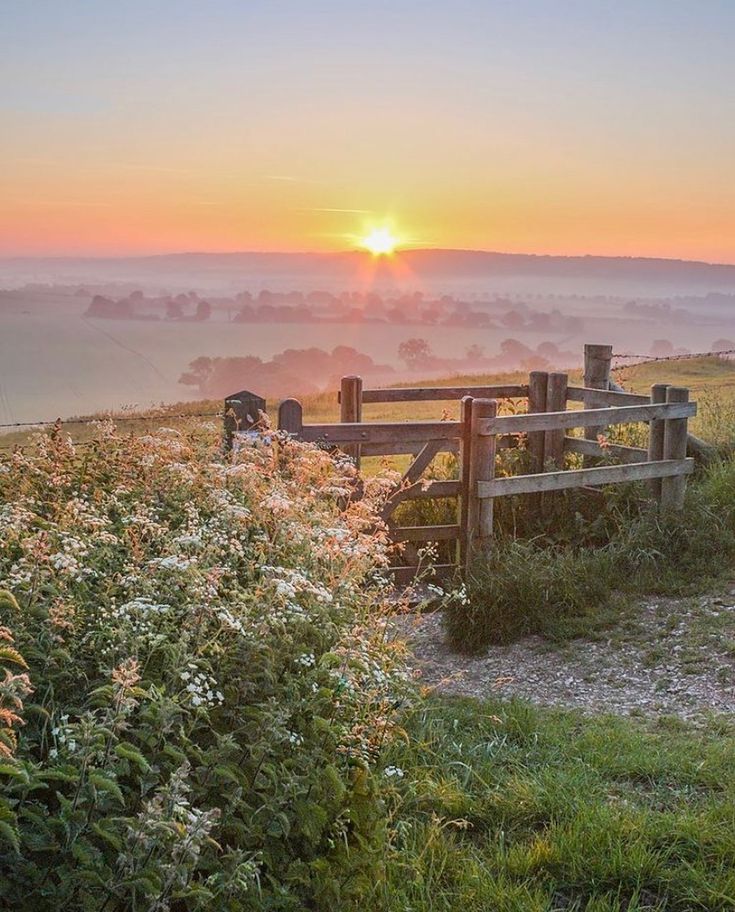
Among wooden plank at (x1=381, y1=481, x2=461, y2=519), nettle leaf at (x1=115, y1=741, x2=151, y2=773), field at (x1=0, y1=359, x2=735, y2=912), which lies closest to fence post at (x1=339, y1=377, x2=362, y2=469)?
wooden plank at (x1=381, y1=481, x2=461, y2=519)

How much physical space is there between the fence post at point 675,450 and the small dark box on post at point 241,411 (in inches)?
175

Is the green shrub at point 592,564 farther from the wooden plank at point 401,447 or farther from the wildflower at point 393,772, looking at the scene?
the wildflower at point 393,772

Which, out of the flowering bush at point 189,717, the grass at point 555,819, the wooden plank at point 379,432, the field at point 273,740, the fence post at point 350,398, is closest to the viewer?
the flowering bush at point 189,717

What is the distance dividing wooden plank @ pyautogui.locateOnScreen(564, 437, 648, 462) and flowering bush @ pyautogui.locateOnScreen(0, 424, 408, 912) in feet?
20.2

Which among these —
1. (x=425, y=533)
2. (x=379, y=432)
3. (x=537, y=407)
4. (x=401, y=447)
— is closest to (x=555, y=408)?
(x=537, y=407)

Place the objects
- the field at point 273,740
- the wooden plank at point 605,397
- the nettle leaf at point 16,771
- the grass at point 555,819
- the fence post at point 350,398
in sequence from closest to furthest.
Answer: the nettle leaf at point 16,771 → the field at point 273,740 → the grass at point 555,819 → the fence post at point 350,398 → the wooden plank at point 605,397

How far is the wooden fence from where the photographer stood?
9539 mm

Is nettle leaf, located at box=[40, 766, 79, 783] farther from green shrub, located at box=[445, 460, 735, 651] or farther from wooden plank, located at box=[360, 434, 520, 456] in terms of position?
wooden plank, located at box=[360, 434, 520, 456]

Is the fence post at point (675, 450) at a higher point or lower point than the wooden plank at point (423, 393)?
lower

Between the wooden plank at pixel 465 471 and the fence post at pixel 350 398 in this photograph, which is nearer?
the wooden plank at pixel 465 471

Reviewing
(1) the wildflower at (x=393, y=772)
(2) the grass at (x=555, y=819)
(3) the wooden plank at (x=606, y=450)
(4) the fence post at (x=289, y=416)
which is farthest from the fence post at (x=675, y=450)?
(1) the wildflower at (x=393, y=772)

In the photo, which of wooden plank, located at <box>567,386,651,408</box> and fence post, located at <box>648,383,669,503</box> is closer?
fence post, located at <box>648,383,669,503</box>

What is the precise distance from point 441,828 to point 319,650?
3.19 ft

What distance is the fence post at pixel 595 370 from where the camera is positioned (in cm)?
1229
